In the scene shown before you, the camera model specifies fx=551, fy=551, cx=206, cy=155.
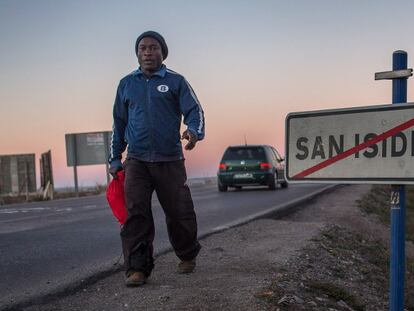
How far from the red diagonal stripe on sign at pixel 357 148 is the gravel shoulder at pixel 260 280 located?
134cm

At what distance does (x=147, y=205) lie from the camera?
434cm

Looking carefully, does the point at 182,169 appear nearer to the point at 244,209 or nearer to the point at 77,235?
the point at 77,235

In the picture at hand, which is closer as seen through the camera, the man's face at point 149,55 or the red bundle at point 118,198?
the man's face at point 149,55

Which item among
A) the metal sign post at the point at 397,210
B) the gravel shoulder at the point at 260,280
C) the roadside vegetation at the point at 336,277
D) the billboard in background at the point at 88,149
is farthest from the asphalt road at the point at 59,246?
the billboard in background at the point at 88,149

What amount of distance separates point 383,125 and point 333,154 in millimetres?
258

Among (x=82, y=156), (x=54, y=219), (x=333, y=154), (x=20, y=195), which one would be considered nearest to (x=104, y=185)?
(x=82, y=156)

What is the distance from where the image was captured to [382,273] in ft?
19.7

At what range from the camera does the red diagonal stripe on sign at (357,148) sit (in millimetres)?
2412

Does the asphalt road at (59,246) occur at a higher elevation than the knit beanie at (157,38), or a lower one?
lower

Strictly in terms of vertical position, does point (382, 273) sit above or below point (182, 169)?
below

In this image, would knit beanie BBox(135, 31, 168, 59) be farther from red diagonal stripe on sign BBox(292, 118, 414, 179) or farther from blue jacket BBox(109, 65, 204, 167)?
red diagonal stripe on sign BBox(292, 118, 414, 179)

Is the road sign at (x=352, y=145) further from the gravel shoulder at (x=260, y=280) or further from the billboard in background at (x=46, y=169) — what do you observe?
the billboard in background at (x=46, y=169)

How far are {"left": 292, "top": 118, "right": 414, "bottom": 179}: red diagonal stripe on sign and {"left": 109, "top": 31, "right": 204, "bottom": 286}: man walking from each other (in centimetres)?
166

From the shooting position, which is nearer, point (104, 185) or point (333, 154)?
point (333, 154)
